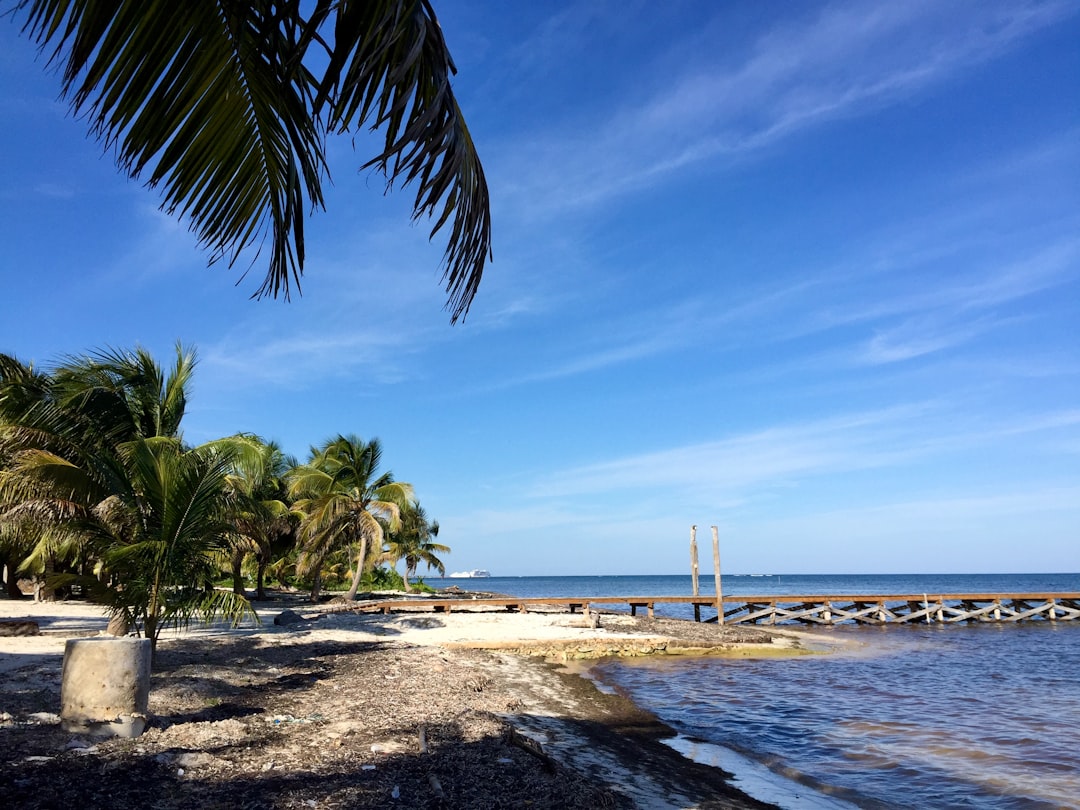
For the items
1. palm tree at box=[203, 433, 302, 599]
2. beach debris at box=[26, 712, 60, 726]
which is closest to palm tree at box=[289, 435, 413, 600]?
palm tree at box=[203, 433, 302, 599]

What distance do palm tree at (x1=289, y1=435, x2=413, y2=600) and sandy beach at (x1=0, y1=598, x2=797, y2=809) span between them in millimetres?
12181

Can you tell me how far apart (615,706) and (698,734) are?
76.8 inches

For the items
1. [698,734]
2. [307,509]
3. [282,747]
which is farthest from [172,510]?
[307,509]

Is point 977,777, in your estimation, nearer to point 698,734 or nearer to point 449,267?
point 698,734

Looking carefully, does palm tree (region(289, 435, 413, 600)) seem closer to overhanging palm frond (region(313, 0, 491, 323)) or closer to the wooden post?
the wooden post

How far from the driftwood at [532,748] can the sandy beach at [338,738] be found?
0.02 meters

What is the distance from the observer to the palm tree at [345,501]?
28.8 m

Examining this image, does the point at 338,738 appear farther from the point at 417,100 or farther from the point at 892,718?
the point at 892,718

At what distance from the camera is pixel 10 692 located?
816 cm

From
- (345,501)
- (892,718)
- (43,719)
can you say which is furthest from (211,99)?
(345,501)

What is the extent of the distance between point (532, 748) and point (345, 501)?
76.0 feet

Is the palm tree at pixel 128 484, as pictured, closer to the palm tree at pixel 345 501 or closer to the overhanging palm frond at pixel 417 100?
the overhanging palm frond at pixel 417 100

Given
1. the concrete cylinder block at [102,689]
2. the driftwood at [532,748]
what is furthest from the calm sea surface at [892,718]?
the concrete cylinder block at [102,689]

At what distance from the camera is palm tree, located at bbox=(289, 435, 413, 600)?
28844 millimetres
